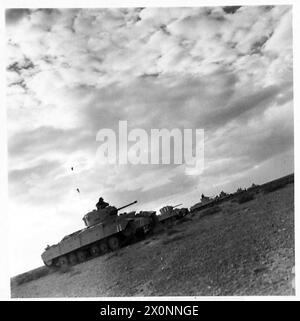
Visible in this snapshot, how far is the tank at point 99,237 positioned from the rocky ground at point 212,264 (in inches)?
48.3

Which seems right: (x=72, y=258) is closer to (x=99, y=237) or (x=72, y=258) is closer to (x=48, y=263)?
(x=99, y=237)

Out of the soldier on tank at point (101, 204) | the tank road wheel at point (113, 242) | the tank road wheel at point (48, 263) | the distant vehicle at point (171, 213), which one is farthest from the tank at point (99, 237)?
the soldier on tank at point (101, 204)

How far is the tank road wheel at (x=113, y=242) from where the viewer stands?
34.9ft

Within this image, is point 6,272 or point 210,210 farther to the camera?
point 210,210

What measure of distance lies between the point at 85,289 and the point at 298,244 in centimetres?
411

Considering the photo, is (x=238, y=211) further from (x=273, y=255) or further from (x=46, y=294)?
(x=46, y=294)

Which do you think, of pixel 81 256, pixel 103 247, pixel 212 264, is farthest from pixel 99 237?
pixel 212 264

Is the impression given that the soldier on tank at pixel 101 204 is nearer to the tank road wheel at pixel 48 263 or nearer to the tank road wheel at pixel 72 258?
the tank road wheel at pixel 48 263

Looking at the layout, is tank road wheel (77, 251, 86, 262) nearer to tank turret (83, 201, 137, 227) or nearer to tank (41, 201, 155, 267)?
tank (41, 201, 155, 267)

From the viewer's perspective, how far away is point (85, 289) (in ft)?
27.2

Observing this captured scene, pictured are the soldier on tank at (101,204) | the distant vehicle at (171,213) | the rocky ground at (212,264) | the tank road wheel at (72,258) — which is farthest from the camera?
the tank road wheel at (72,258)

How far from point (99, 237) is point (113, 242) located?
A: 413mm

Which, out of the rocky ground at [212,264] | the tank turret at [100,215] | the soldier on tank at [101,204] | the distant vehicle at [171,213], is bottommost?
the rocky ground at [212,264]
